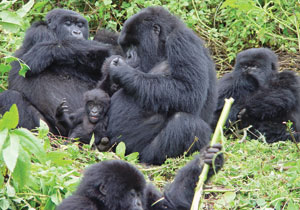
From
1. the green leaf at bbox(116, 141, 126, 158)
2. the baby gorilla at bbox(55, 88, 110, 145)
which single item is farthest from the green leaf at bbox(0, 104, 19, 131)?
the baby gorilla at bbox(55, 88, 110, 145)

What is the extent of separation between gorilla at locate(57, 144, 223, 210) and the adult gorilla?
157 centimetres

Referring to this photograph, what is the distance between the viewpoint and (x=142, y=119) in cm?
555

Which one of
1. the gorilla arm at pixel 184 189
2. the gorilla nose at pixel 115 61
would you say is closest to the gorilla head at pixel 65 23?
the gorilla nose at pixel 115 61

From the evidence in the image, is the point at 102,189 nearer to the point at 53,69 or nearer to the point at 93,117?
the point at 93,117

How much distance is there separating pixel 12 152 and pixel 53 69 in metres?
3.42

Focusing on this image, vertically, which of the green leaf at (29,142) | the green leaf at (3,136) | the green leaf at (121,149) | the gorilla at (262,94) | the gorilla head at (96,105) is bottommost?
the gorilla at (262,94)

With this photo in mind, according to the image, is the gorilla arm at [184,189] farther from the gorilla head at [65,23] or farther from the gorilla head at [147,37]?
the gorilla head at [65,23]

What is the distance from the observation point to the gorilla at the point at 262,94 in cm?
716

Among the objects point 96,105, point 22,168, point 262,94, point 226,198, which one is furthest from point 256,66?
point 22,168

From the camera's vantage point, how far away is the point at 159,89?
5.29 metres

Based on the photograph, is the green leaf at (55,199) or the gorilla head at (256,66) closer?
the green leaf at (55,199)

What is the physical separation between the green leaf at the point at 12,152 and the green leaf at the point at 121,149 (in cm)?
214

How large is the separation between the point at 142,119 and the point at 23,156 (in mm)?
2365

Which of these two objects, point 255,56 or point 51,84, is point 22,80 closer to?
point 51,84
